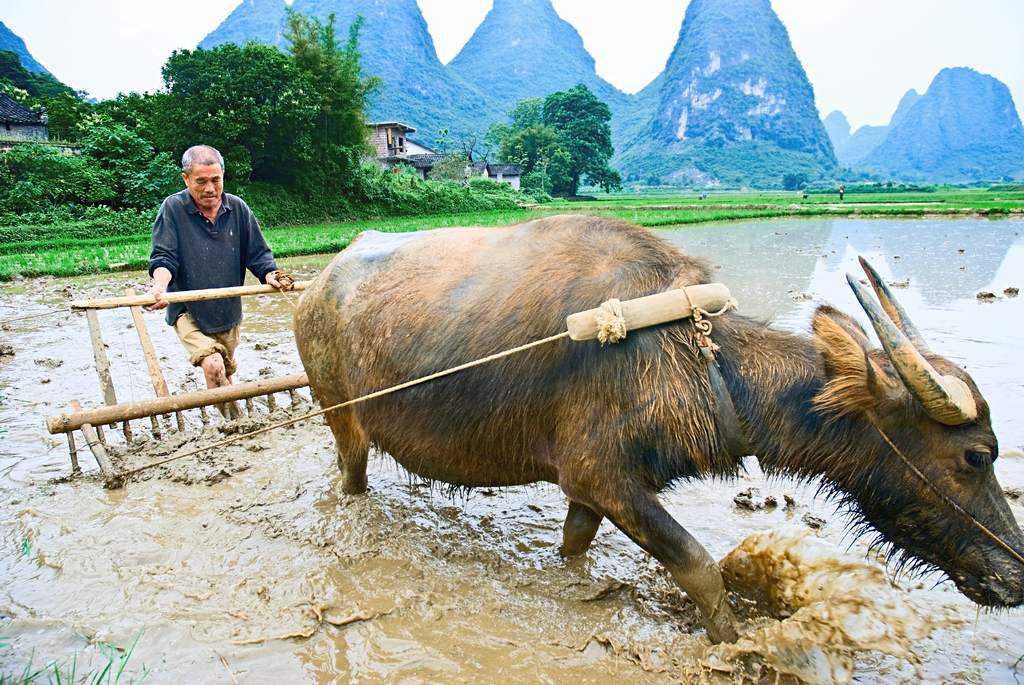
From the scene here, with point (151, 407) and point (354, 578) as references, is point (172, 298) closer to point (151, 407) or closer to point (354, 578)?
point (151, 407)

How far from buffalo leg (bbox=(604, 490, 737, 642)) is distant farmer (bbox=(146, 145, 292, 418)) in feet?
8.48

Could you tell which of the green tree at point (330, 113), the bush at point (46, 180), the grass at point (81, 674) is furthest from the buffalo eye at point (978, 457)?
the green tree at point (330, 113)

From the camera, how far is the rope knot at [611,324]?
7.07ft

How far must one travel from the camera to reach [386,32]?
13562 cm

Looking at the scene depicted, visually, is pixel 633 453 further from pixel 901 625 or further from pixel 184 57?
pixel 184 57

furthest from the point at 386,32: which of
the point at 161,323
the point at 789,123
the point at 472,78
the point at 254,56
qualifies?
the point at 161,323

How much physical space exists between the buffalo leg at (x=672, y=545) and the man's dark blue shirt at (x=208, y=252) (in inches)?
112

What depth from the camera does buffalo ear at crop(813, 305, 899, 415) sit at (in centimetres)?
208

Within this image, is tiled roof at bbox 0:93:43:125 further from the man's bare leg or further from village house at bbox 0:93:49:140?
the man's bare leg

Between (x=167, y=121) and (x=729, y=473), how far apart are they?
96.1 ft

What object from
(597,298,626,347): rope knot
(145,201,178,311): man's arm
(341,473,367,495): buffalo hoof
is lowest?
(341,473,367,495): buffalo hoof

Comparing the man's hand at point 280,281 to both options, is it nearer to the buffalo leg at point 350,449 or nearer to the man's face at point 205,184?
the man's face at point 205,184

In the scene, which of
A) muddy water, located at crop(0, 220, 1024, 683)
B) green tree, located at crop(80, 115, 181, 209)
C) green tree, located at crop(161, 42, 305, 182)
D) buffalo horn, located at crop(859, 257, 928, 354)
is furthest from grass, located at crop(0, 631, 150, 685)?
green tree, located at crop(161, 42, 305, 182)

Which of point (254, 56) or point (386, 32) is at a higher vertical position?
point (386, 32)
